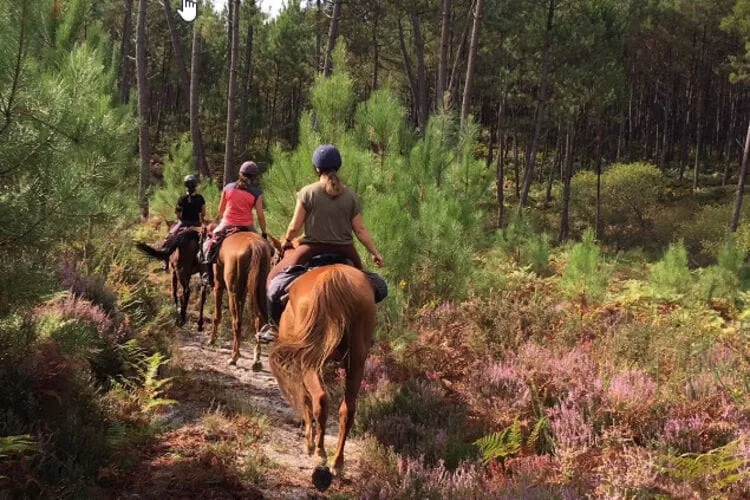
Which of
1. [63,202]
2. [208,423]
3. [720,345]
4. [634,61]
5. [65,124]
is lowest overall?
[208,423]

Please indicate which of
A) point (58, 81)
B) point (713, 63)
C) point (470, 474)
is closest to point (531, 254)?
point (470, 474)

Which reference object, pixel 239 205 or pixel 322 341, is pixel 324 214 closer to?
pixel 322 341

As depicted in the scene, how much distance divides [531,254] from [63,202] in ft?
42.2

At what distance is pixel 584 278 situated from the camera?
34.2 feet

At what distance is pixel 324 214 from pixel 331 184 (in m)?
0.28

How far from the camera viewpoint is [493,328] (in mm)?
7699

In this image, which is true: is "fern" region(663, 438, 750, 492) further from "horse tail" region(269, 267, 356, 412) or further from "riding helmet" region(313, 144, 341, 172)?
"riding helmet" region(313, 144, 341, 172)

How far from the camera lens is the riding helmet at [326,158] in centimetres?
503

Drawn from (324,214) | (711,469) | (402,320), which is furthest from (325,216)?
(711,469)

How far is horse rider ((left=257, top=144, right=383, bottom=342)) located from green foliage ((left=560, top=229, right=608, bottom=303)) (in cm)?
616

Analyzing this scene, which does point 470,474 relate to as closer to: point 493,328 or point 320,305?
point 320,305

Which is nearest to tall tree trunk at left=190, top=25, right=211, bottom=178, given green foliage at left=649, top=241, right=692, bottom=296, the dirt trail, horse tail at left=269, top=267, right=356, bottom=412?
the dirt trail

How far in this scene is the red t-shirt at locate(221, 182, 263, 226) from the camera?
8.07m

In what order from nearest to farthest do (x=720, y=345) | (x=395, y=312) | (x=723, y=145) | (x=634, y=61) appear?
(x=720, y=345) < (x=395, y=312) < (x=634, y=61) < (x=723, y=145)
